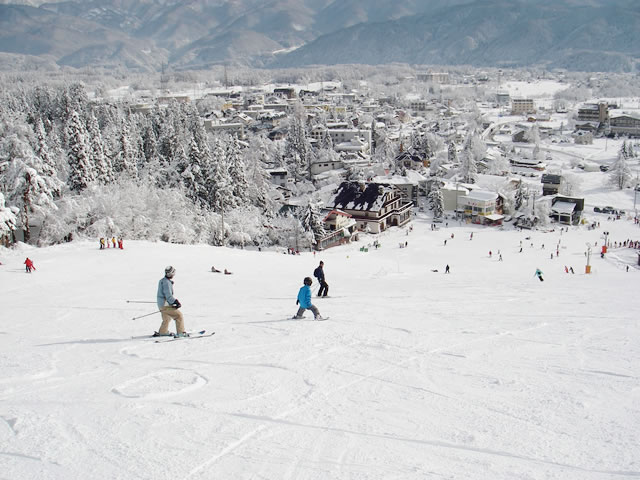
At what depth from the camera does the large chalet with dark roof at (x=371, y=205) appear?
45.6 meters

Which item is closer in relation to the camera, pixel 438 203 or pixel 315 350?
pixel 315 350

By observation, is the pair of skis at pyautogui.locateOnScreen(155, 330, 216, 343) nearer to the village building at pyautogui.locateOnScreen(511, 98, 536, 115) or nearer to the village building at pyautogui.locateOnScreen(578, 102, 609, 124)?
the village building at pyautogui.locateOnScreen(578, 102, 609, 124)

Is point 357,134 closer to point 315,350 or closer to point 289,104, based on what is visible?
point 289,104

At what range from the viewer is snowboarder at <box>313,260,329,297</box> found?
40.4ft

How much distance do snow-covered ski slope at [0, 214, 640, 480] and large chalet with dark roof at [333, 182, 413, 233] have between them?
1298 inches

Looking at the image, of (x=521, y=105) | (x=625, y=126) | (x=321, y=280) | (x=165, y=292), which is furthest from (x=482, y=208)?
(x=521, y=105)

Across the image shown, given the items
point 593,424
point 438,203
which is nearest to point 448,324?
point 593,424

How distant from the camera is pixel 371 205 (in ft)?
150

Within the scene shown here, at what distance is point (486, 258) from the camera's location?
3406cm

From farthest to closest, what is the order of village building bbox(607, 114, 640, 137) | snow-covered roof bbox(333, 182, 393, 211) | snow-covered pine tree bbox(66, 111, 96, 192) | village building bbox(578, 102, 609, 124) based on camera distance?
1. village building bbox(578, 102, 609, 124)
2. village building bbox(607, 114, 640, 137)
3. snow-covered roof bbox(333, 182, 393, 211)
4. snow-covered pine tree bbox(66, 111, 96, 192)

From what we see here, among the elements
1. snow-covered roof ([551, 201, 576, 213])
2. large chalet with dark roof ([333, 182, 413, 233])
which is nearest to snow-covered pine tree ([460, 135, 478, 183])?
snow-covered roof ([551, 201, 576, 213])

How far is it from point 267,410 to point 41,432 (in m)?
2.09

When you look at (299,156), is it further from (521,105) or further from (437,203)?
(521,105)

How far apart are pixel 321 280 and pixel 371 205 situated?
33.7 meters
